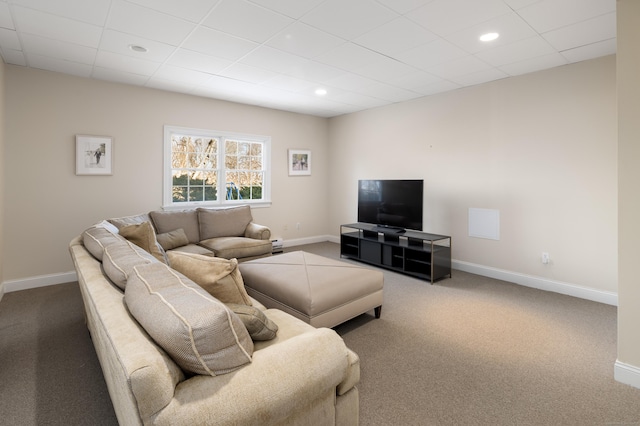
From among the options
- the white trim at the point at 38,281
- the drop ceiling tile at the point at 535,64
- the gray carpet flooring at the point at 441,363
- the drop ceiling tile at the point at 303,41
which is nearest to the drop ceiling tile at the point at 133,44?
the drop ceiling tile at the point at 303,41

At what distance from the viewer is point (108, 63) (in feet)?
12.1

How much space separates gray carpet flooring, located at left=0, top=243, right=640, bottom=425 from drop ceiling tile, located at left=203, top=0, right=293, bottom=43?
280 cm

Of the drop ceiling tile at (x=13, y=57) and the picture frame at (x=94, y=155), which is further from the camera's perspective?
the picture frame at (x=94, y=155)

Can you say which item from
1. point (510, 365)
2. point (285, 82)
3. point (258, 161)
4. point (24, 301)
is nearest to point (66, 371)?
point (24, 301)

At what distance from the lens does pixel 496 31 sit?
2928 mm

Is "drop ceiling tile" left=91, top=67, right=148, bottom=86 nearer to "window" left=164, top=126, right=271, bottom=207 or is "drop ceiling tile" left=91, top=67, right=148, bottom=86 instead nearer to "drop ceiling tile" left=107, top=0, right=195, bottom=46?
"window" left=164, top=126, right=271, bottom=207

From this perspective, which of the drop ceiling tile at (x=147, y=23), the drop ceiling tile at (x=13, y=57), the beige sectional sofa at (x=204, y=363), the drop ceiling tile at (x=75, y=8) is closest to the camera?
the beige sectional sofa at (x=204, y=363)

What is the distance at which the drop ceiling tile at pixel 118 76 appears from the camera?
3947mm

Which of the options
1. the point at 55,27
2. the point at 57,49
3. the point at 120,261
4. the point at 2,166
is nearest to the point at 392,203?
the point at 120,261

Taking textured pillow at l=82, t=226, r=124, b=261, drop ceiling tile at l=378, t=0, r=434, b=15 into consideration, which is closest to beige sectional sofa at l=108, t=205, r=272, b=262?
textured pillow at l=82, t=226, r=124, b=261

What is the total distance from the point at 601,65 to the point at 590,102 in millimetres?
389

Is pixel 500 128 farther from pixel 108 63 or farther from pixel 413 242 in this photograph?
pixel 108 63

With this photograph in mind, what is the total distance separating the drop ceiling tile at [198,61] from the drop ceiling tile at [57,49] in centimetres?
80

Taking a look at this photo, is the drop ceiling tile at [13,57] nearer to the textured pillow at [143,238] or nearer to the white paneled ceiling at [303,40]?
the white paneled ceiling at [303,40]
